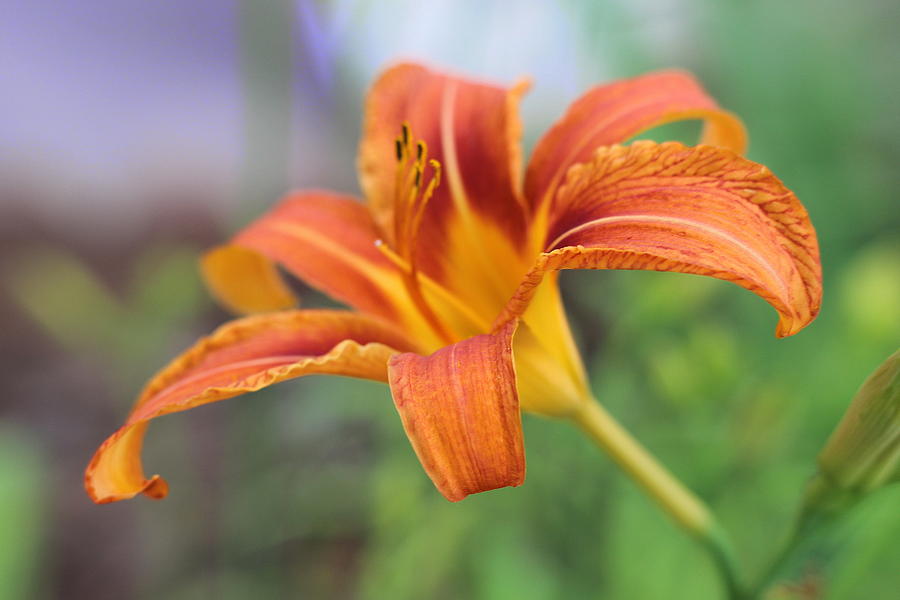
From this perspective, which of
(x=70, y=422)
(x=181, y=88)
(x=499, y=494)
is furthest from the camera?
(x=181, y=88)

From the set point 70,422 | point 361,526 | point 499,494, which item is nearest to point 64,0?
point 70,422

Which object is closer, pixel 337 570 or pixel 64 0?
pixel 337 570

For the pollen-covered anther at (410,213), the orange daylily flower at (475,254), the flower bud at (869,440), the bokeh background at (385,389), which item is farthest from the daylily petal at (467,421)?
the bokeh background at (385,389)

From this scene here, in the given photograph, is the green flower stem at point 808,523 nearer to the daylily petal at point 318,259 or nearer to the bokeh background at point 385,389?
the bokeh background at point 385,389

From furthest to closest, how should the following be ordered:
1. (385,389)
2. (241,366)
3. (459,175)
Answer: (385,389), (459,175), (241,366)

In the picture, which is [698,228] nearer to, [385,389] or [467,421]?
[467,421]

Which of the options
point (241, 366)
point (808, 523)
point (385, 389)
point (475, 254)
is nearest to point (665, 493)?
point (808, 523)

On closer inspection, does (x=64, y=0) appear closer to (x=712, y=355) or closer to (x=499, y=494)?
(x=499, y=494)
